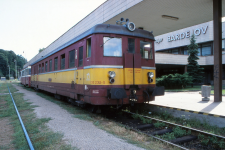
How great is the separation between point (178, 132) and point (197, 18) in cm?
1010

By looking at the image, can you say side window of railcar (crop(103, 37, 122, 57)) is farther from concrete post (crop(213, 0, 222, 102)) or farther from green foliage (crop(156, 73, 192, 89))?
green foliage (crop(156, 73, 192, 89))

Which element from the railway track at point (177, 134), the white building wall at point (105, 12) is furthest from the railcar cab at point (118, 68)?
the white building wall at point (105, 12)

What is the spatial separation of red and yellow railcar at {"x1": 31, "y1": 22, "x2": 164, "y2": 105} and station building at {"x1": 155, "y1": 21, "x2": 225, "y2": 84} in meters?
17.9

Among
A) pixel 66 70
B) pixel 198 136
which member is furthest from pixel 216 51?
pixel 66 70

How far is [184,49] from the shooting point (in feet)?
113

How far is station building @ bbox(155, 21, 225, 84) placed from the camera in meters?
26.2

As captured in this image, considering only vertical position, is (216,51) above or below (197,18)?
below

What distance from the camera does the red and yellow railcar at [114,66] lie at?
243 inches

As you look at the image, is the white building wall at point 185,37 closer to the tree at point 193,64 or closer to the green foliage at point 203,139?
the tree at point 193,64

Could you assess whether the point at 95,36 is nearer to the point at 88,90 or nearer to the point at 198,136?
the point at 88,90

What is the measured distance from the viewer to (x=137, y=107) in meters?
8.63

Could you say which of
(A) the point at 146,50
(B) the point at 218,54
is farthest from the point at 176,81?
(A) the point at 146,50

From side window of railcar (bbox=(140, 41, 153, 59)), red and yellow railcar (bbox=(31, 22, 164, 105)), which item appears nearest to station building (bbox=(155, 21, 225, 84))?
side window of railcar (bbox=(140, 41, 153, 59))

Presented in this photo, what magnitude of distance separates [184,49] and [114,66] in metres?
31.5
